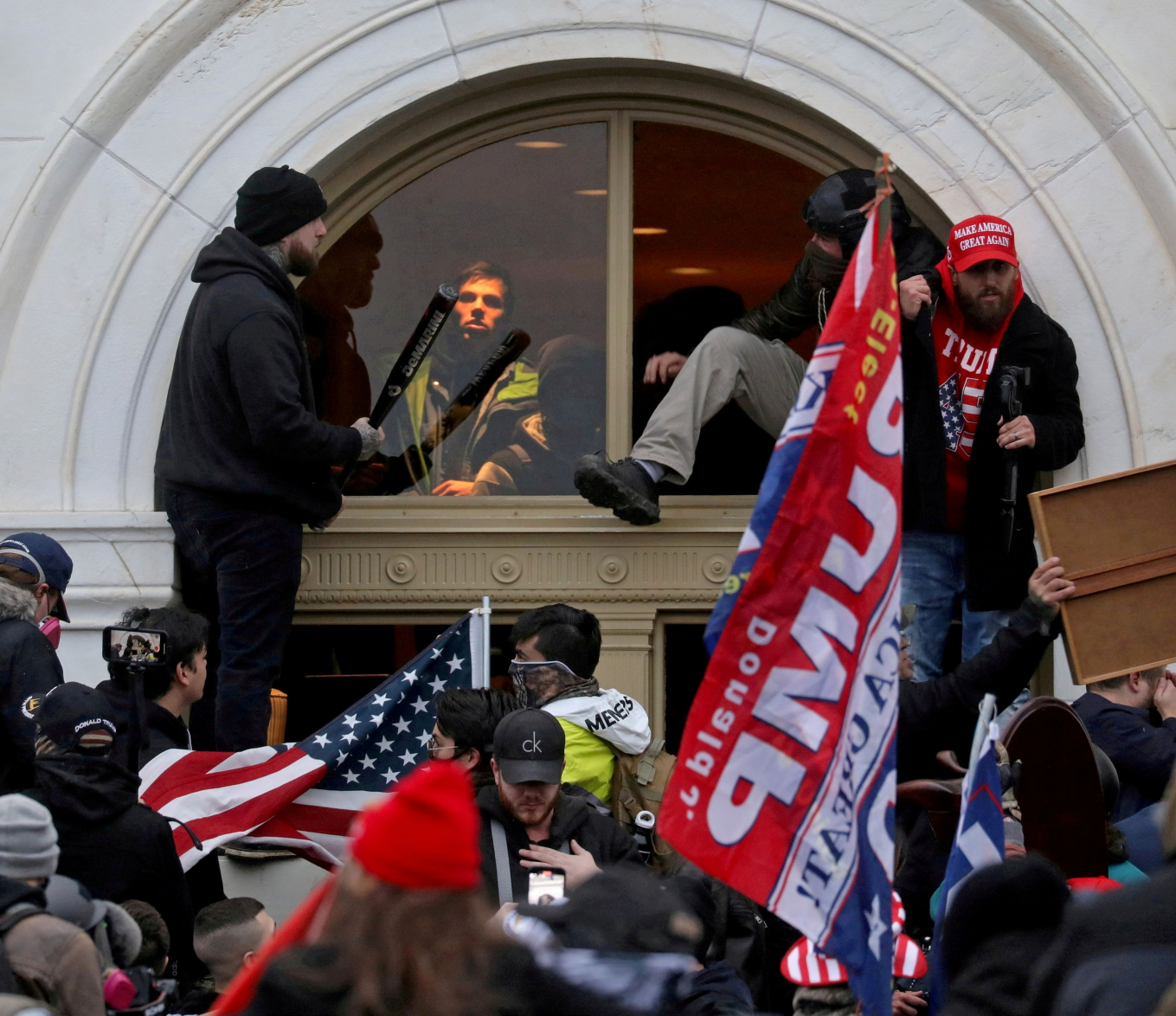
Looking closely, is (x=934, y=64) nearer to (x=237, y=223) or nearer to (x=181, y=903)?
(x=237, y=223)

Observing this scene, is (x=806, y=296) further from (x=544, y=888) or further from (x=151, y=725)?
(x=544, y=888)

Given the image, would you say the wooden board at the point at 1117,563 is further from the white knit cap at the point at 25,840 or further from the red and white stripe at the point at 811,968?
the white knit cap at the point at 25,840

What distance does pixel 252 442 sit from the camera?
6.50 m

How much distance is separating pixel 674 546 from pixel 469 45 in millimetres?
2236

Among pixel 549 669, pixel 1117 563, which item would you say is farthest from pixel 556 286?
pixel 1117 563

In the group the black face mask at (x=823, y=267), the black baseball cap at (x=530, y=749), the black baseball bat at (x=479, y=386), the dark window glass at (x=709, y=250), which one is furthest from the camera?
the black baseball bat at (x=479, y=386)

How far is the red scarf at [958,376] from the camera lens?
21.7ft

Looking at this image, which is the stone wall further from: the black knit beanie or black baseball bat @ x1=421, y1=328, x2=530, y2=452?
black baseball bat @ x1=421, y1=328, x2=530, y2=452

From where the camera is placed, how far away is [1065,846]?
507 centimetres

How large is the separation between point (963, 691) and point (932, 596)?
1350 mm

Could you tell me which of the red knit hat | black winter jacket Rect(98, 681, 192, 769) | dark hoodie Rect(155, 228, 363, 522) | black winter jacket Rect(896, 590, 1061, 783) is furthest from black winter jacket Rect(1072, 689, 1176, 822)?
the red knit hat

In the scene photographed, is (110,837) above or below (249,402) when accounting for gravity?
below

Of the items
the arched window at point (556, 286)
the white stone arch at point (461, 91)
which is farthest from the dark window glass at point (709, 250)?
the white stone arch at point (461, 91)

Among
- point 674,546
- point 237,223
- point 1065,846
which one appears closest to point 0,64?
point 237,223
